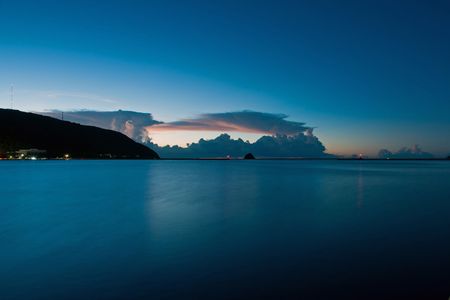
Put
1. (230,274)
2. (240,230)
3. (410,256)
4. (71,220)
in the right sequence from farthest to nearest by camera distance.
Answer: (71,220)
(240,230)
(410,256)
(230,274)

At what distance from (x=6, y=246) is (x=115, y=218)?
11558mm

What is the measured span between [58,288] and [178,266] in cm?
489

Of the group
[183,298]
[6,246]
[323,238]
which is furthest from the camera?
[323,238]

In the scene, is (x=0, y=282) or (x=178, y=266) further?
(x=178, y=266)

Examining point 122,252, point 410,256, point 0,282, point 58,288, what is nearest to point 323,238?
point 410,256

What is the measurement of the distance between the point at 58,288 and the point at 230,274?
644 centimetres

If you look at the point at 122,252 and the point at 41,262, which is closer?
the point at 41,262

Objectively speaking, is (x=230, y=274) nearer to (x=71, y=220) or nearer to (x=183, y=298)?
(x=183, y=298)

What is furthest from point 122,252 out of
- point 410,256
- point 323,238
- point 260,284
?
point 410,256

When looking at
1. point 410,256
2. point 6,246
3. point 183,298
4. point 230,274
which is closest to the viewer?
point 183,298

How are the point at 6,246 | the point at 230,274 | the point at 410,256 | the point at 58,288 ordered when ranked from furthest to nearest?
1. the point at 6,246
2. the point at 410,256
3. the point at 230,274
4. the point at 58,288

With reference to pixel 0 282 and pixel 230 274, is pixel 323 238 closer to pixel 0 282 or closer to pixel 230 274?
pixel 230 274

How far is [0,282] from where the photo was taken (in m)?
13.6

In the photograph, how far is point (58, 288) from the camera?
13.1 meters
